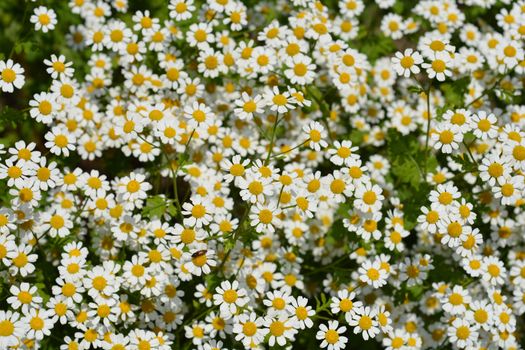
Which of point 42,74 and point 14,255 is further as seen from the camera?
point 42,74

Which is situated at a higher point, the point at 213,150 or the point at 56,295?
the point at 213,150

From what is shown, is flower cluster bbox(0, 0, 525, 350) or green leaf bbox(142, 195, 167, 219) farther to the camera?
green leaf bbox(142, 195, 167, 219)

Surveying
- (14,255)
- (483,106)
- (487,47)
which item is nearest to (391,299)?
(483,106)

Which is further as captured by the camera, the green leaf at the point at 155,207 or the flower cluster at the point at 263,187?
the green leaf at the point at 155,207

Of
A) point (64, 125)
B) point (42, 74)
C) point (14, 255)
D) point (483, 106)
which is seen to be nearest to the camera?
point (14, 255)

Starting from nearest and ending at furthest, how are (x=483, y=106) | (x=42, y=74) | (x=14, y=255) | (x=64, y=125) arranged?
(x=14, y=255)
(x=64, y=125)
(x=483, y=106)
(x=42, y=74)

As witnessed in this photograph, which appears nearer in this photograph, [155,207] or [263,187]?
[263,187]

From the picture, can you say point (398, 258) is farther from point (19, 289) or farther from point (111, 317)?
point (19, 289)

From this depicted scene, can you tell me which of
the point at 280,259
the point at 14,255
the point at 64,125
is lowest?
the point at 14,255
